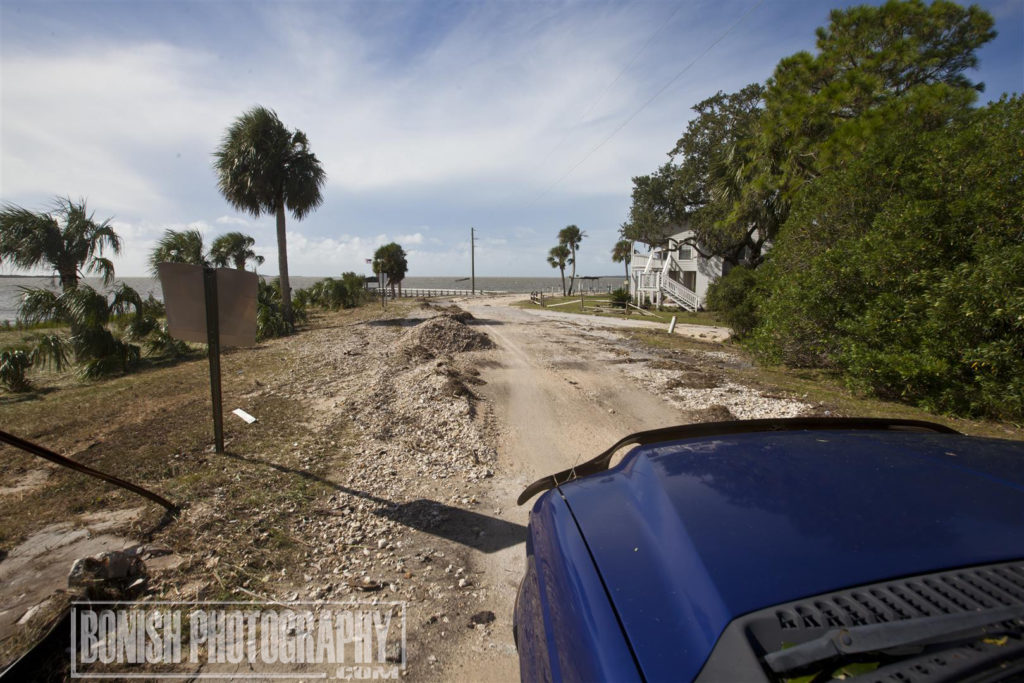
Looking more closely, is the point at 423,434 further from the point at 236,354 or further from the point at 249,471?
the point at 236,354

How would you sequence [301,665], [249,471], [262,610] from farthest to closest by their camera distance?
1. [249,471]
2. [262,610]
3. [301,665]

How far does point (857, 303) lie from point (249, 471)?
35.5 feet

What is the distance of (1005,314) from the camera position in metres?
5.96

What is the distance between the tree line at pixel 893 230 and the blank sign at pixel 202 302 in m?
9.64

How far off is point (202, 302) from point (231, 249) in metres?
29.0

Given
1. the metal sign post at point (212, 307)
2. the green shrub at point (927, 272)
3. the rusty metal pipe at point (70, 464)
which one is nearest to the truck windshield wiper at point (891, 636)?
the rusty metal pipe at point (70, 464)

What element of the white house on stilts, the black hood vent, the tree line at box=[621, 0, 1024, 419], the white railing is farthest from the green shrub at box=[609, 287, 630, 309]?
the black hood vent

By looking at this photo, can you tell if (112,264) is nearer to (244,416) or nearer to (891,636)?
(244,416)

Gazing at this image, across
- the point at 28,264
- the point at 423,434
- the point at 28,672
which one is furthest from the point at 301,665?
the point at 28,264

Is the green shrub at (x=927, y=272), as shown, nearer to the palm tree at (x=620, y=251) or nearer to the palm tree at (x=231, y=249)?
the palm tree at (x=231, y=249)

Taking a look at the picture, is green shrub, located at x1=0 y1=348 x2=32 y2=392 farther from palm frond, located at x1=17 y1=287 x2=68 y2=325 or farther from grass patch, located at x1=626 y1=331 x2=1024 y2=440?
grass patch, located at x1=626 y1=331 x2=1024 y2=440

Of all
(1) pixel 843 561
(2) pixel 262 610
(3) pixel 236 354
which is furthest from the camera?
(3) pixel 236 354

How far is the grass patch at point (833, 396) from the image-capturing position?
6594 millimetres

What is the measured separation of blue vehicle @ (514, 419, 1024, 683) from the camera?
3.20 feet
